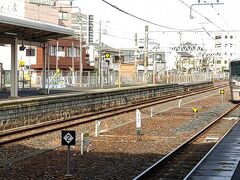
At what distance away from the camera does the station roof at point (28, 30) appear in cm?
2077

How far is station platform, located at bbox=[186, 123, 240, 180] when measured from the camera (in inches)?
382

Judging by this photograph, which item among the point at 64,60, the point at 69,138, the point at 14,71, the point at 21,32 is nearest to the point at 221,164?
the point at 69,138

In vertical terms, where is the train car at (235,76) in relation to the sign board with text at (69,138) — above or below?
above

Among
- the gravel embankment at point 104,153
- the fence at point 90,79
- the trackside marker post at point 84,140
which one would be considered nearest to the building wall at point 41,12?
the fence at point 90,79

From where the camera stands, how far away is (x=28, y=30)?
2375cm

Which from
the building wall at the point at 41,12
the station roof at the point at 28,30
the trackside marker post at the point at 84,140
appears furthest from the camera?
the building wall at the point at 41,12

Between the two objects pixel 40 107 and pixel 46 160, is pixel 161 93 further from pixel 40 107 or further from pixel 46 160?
pixel 46 160

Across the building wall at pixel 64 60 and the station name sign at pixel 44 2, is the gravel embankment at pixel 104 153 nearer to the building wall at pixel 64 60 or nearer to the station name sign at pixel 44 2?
the station name sign at pixel 44 2

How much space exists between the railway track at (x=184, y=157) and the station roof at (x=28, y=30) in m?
9.66

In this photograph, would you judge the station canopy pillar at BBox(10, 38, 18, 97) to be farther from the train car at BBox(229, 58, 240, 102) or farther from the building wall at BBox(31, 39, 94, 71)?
the building wall at BBox(31, 39, 94, 71)

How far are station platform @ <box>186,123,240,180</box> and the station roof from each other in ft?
35.9

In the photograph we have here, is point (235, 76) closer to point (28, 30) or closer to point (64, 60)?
point (28, 30)

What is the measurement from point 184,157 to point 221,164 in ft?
4.70

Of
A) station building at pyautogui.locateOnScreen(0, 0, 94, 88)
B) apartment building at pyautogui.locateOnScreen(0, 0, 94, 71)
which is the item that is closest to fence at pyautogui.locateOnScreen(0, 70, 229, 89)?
station building at pyautogui.locateOnScreen(0, 0, 94, 88)
